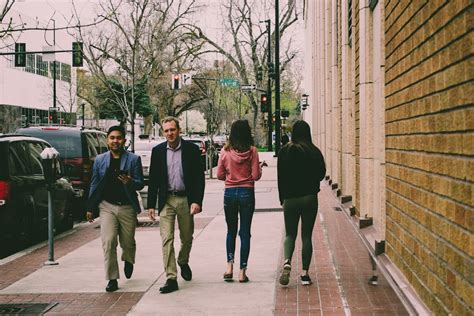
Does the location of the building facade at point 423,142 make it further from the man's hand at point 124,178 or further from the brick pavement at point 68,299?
the man's hand at point 124,178

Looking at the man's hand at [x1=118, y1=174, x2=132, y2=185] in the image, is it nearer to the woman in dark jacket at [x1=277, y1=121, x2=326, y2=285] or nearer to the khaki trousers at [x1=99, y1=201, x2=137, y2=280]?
the khaki trousers at [x1=99, y1=201, x2=137, y2=280]

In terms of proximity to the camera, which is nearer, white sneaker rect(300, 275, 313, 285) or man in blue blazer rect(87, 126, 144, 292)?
white sneaker rect(300, 275, 313, 285)

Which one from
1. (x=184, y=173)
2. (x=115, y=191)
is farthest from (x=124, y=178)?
(x=184, y=173)

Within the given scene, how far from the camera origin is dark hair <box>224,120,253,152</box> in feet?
27.3

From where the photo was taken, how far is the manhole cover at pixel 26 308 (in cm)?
698

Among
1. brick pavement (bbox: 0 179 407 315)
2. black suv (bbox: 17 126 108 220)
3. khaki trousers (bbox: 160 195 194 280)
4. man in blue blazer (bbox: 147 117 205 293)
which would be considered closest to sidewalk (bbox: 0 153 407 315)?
brick pavement (bbox: 0 179 407 315)

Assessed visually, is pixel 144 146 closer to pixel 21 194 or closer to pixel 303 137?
pixel 21 194

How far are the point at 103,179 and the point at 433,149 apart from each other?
4.00 m

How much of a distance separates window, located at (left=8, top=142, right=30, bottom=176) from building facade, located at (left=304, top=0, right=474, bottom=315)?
5.13 metres

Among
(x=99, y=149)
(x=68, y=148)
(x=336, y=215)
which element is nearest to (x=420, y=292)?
(x=336, y=215)

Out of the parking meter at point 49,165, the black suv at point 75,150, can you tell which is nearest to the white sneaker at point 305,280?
the parking meter at point 49,165

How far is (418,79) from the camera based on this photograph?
20.4ft

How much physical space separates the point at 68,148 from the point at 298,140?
852cm

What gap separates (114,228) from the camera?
8266 mm
